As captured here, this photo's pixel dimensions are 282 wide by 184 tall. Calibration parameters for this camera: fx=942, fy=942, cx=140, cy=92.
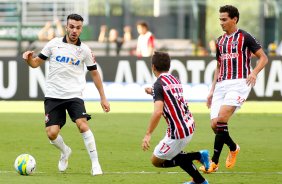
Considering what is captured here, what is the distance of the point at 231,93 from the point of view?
12.6m

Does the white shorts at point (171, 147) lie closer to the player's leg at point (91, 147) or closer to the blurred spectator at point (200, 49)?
the player's leg at point (91, 147)

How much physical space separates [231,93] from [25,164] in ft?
9.70

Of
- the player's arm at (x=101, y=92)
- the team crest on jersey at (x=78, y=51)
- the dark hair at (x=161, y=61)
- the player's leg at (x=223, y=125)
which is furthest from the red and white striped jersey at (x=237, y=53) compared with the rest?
the dark hair at (x=161, y=61)

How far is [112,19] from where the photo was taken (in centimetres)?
2844

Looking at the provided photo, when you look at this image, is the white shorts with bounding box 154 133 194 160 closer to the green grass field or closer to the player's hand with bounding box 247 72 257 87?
the green grass field

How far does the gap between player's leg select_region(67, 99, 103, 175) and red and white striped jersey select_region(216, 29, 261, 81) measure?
80.9 inches

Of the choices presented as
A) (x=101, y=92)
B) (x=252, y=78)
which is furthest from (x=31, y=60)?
(x=252, y=78)

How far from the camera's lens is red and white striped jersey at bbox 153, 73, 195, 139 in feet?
33.3

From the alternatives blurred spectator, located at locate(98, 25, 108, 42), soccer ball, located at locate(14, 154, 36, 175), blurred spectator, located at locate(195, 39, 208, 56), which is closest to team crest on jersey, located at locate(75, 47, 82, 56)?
soccer ball, located at locate(14, 154, 36, 175)

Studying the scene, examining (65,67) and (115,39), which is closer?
(65,67)

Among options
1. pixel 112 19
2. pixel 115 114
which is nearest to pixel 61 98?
pixel 115 114

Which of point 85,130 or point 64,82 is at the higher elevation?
point 64,82

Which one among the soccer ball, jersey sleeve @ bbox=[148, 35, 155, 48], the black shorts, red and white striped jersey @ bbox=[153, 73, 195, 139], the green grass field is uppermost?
red and white striped jersey @ bbox=[153, 73, 195, 139]

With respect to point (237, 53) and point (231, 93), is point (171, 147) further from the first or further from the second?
point (237, 53)
